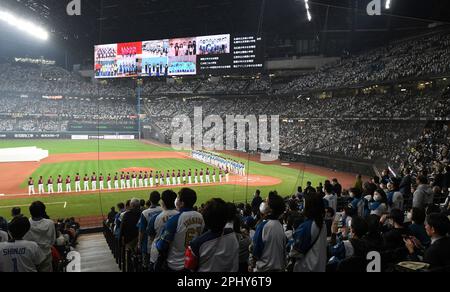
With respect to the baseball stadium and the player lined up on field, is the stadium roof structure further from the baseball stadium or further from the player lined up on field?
the player lined up on field

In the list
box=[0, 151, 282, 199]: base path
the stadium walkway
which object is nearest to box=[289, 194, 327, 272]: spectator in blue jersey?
the stadium walkway

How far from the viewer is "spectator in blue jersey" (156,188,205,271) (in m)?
4.47

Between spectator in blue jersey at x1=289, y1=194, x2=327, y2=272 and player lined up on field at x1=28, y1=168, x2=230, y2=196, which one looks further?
player lined up on field at x1=28, y1=168, x2=230, y2=196

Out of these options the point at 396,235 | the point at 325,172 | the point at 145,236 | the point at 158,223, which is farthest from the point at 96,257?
the point at 325,172

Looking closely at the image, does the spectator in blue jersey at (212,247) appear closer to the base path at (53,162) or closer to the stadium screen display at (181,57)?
the base path at (53,162)

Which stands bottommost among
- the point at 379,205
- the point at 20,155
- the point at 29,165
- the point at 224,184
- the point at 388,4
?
the point at 224,184

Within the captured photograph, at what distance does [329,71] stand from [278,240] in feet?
153

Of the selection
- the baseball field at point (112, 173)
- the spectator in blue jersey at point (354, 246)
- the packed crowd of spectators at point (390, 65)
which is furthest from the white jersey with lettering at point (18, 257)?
the packed crowd of spectators at point (390, 65)

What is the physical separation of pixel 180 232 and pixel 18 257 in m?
1.85

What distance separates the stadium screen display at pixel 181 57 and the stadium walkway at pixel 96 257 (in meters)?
28.6

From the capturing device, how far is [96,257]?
9375 millimetres

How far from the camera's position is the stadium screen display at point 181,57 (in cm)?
3828

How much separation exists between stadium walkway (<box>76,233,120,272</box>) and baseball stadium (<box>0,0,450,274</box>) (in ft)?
0.49

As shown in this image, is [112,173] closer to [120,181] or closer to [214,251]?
[120,181]
